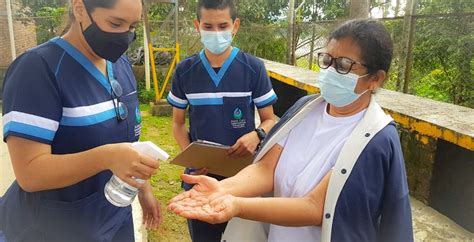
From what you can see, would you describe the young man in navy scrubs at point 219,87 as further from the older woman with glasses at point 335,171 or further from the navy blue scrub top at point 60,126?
the navy blue scrub top at point 60,126

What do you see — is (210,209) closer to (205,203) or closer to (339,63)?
(205,203)

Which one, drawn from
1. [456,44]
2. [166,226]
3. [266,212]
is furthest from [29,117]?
[456,44]

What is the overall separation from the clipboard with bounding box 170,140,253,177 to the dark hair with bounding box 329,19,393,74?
79 centimetres

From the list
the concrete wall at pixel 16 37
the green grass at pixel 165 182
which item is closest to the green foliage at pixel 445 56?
the green grass at pixel 165 182

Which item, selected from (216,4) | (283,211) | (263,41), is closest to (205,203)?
(283,211)

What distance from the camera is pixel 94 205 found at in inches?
54.2

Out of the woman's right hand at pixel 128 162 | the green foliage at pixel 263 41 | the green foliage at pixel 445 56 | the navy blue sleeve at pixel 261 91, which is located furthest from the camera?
the green foliage at pixel 263 41

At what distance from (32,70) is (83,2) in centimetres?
33

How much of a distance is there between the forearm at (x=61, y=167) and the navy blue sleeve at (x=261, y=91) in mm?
1210

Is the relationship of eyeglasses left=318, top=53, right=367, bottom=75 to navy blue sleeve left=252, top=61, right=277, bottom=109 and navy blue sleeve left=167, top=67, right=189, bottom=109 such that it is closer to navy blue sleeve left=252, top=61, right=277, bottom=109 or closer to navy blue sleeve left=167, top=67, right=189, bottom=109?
navy blue sleeve left=252, top=61, right=277, bottom=109

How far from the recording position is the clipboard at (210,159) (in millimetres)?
1813

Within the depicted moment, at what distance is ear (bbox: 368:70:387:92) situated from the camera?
57.1 inches

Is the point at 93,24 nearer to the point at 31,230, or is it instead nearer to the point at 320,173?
the point at 31,230

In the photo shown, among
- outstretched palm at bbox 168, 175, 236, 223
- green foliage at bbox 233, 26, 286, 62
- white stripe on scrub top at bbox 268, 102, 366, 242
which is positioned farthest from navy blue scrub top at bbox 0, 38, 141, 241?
green foliage at bbox 233, 26, 286, 62
